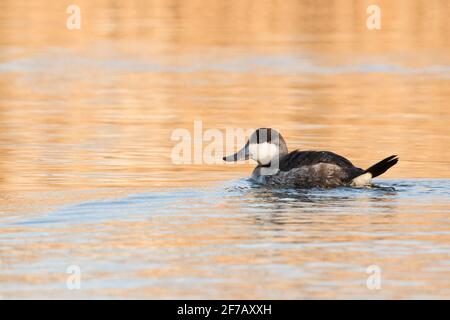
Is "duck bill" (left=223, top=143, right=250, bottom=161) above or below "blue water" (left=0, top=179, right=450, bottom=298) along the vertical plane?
above

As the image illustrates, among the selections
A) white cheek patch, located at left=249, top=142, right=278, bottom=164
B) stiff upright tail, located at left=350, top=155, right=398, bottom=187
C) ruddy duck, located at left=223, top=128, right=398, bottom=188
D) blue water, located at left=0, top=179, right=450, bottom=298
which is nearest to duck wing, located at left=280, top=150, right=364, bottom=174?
ruddy duck, located at left=223, top=128, right=398, bottom=188

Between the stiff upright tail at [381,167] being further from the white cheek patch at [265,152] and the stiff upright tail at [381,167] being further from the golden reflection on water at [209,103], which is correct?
the white cheek patch at [265,152]

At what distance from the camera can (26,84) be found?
20.1m

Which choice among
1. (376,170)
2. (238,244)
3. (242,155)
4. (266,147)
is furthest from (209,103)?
(238,244)

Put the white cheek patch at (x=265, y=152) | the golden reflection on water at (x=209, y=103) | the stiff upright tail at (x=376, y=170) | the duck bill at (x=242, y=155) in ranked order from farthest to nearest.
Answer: the duck bill at (x=242, y=155) < the white cheek patch at (x=265, y=152) < the stiff upright tail at (x=376, y=170) < the golden reflection on water at (x=209, y=103)

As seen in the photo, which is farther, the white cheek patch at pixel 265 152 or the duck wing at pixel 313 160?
the white cheek patch at pixel 265 152

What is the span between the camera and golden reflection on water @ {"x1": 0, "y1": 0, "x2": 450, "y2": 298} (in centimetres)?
939

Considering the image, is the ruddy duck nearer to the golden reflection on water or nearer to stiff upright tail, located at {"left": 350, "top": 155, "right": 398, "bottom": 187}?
stiff upright tail, located at {"left": 350, "top": 155, "right": 398, "bottom": 187}

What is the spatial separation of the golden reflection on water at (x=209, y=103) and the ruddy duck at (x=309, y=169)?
584 mm

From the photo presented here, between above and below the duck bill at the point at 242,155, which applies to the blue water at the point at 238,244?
below

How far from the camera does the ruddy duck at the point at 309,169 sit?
11.9m

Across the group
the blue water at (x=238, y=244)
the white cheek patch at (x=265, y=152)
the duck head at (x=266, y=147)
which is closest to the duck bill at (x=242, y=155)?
the duck head at (x=266, y=147)
